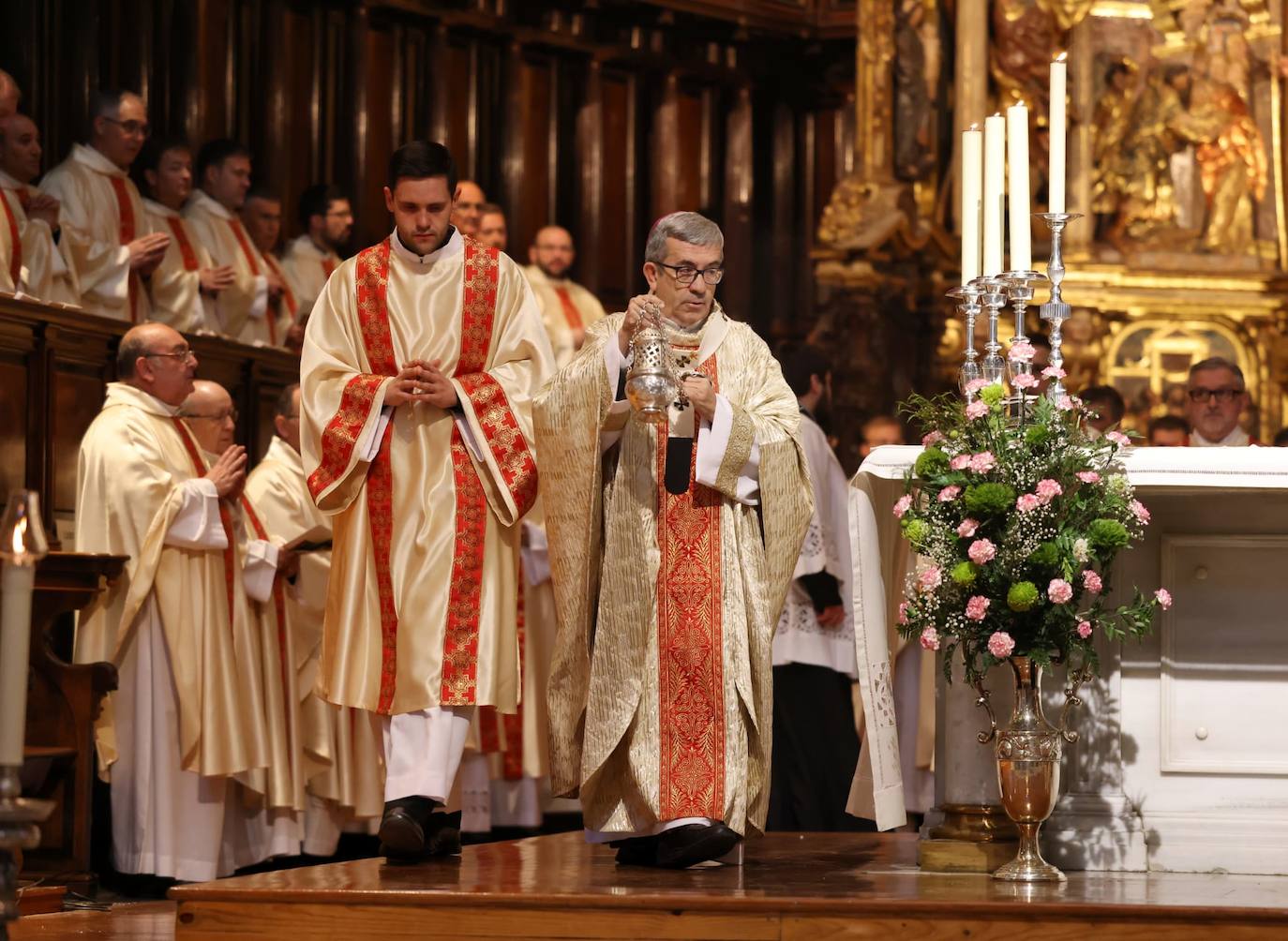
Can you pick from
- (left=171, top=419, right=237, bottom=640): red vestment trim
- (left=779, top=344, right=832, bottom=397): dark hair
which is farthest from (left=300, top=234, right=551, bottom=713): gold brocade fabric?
(left=779, top=344, right=832, bottom=397): dark hair

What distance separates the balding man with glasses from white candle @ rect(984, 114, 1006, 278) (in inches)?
116

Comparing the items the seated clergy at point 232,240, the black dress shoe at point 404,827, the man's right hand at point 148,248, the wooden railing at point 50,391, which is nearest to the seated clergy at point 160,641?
the wooden railing at point 50,391

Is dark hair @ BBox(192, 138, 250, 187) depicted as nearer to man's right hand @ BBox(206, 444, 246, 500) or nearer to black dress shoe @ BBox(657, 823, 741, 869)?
man's right hand @ BBox(206, 444, 246, 500)

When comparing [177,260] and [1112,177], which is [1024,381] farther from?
[1112,177]

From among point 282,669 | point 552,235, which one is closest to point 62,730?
Answer: point 282,669

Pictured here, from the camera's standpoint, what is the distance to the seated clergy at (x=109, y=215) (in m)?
8.89

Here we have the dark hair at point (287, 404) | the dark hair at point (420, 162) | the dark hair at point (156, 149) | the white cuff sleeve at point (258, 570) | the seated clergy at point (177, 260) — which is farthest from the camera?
the dark hair at point (156, 149)

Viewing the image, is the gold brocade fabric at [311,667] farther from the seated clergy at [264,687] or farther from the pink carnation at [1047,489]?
the pink carnation at [1047,489]

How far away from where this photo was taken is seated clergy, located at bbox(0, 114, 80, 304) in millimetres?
8391

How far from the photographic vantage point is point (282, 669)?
7.94 metres

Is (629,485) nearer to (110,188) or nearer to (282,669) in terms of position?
(282,669)

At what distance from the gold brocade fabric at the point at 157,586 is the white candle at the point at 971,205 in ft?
10.8

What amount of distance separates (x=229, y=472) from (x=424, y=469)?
1.90 metres

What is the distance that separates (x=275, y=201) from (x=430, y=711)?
210 inches
